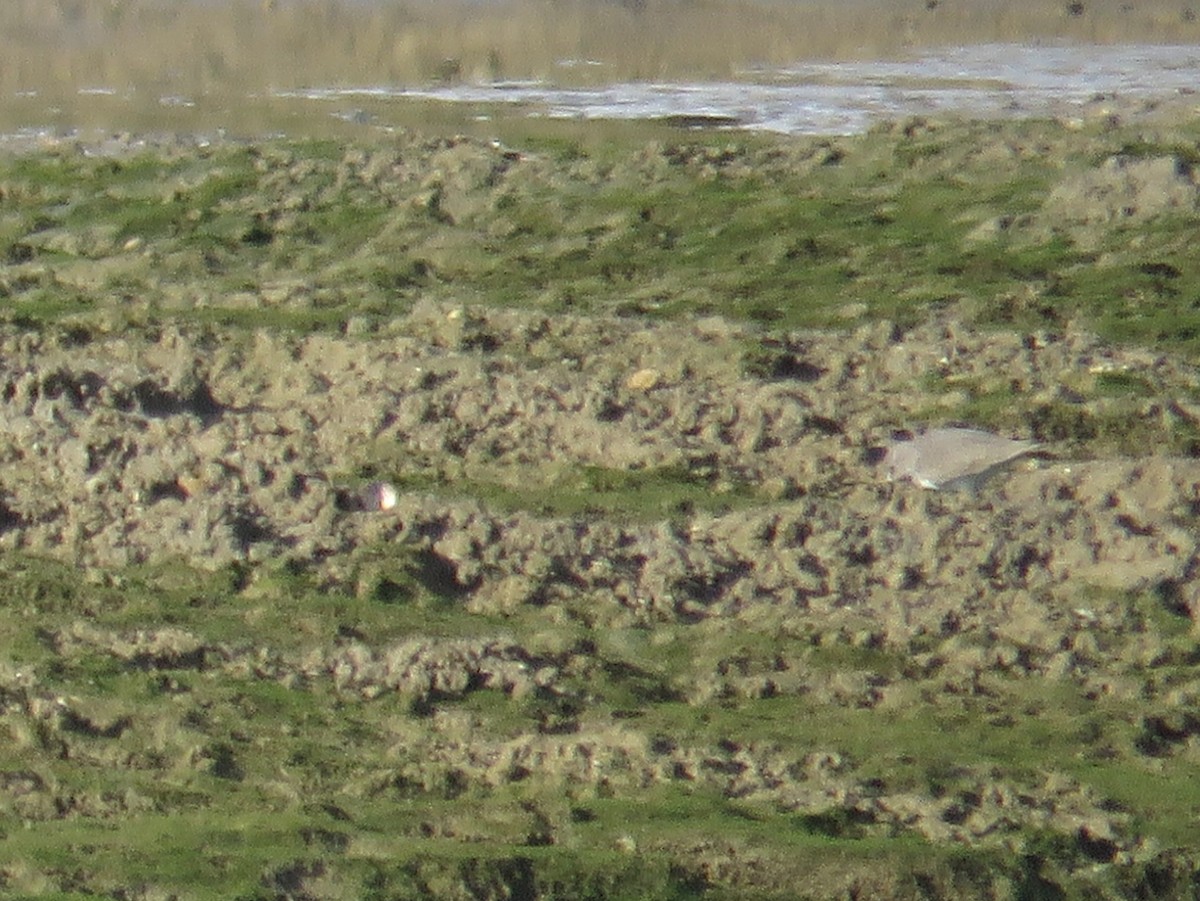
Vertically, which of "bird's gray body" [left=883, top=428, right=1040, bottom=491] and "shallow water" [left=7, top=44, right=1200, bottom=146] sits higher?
"shallow water" [left=7, top=44, right=1200, bottom=146]

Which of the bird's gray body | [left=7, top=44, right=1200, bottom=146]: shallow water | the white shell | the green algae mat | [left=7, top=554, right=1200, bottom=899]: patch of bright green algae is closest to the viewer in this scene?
[left=7, top=554, right=1200, bottom=899]: patch of bright green algae

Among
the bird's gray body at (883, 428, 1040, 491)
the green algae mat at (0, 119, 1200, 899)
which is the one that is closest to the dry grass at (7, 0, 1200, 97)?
the green algae mat at (0, 119, 1200, 899)

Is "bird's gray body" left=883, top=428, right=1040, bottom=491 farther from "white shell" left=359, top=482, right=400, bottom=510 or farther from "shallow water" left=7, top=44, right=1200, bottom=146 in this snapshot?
"shallow water" left=7, top=44, right=1200, bottom=146

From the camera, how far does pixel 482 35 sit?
11.9 m

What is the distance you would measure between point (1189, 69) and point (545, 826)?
8.89 meters

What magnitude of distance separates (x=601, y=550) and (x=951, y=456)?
3.80 feet

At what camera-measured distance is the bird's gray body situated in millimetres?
5152

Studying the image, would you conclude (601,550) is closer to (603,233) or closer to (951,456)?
(951,456)

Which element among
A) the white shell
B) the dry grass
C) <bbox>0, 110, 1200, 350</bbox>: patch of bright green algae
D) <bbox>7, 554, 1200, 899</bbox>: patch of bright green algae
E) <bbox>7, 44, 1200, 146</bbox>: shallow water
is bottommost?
<bbox>7, 554, 1200, 899</bbox>: patch of bright green algae

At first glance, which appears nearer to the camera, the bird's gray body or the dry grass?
the bird's gray body

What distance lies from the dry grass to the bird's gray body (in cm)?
588

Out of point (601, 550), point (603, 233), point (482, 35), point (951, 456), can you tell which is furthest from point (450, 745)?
point (482, 35)

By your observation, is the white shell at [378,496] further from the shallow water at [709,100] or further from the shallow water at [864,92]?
the shallow water at [864,92]

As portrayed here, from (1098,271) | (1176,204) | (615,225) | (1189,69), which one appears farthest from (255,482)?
(1189,69)
